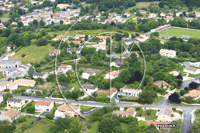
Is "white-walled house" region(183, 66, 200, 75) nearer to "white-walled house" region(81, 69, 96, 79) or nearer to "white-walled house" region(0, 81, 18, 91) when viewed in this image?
"white-walled house" region(81, 69, 96, 79)

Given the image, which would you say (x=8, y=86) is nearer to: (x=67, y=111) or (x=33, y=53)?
(x=67, y=111)

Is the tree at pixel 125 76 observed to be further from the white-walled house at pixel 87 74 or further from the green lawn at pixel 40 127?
the green lawn at pixel 40 127

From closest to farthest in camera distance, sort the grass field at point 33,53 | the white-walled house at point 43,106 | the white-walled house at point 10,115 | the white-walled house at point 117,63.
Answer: the white-walled house at point 10,115 → the white-walled house at point 43,106 → the white-walled house at point 117,63 → the grass field at point 33,53

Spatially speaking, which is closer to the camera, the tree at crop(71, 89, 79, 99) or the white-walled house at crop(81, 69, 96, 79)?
the tree at crop(71, 89, 79, 99)

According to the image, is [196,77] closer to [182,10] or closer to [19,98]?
[19,98]

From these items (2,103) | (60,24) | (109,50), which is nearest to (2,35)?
(60,24)

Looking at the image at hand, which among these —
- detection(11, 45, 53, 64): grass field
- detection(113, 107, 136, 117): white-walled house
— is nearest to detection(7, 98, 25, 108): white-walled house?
detection(113, 107, 136, 117): white-walled house

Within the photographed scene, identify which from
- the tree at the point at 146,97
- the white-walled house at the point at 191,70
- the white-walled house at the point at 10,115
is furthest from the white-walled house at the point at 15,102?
the white-walled house at the point at 191,70
